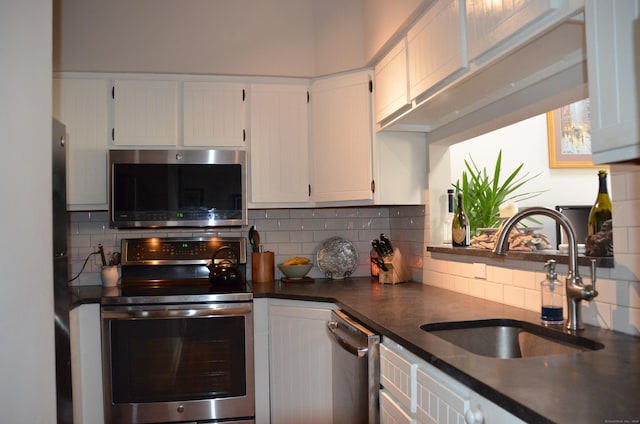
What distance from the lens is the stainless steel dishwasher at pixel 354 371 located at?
6.32 ft

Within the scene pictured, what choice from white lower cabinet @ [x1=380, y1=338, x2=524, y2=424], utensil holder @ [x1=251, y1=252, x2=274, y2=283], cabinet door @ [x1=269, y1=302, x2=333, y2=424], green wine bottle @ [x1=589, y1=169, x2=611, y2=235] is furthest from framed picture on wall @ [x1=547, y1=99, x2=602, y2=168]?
white lower cabinet @ [x1=380, y1=338, x2=524, y2=424]

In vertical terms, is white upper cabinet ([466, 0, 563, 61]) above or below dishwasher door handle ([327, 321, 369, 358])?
above

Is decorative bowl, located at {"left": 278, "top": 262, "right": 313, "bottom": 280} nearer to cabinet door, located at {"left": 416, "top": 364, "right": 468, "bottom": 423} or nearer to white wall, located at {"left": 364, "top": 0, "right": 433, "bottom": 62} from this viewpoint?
white wall, located at {"left": 364, "top": 0, "right": 433, "bottom": 62}

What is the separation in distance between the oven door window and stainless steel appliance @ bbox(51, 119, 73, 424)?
0.31 m

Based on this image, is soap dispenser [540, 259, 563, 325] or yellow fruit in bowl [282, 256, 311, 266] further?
yellow fruit in bowl [282, 256, 311, 266]

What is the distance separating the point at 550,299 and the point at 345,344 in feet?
2.66

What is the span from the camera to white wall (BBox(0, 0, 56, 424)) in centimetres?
163

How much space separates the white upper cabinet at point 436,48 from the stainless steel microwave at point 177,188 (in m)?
1.26

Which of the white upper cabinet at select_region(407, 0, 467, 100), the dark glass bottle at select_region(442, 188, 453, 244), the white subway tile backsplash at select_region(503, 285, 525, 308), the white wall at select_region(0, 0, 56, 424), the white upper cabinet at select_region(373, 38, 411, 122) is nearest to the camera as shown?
the white wall at select_region(0, 0, 56, 424)

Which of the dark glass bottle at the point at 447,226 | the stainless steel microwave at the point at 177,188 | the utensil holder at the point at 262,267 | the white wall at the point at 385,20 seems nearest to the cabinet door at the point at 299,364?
the utensil holder at the point at 262,267

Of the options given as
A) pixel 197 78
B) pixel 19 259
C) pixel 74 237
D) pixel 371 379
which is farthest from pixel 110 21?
pixel 371 379

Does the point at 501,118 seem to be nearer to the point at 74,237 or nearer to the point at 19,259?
the point at 19,259

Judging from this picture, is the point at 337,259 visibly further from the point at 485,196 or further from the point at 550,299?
the point at 550,299

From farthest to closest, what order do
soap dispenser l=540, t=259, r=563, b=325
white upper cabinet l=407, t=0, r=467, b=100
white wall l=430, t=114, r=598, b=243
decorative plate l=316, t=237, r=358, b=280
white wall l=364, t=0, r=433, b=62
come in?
decorative plate l=316, t=237, r=358, b=280, white wall l=430, t=114, r=598, b=243, white wall l=364, t=0, r=433, b=62, white upper cabinet l=407, t=0, r=467, b=100, soap dispenser l=540, t=259, r=563, b=325
